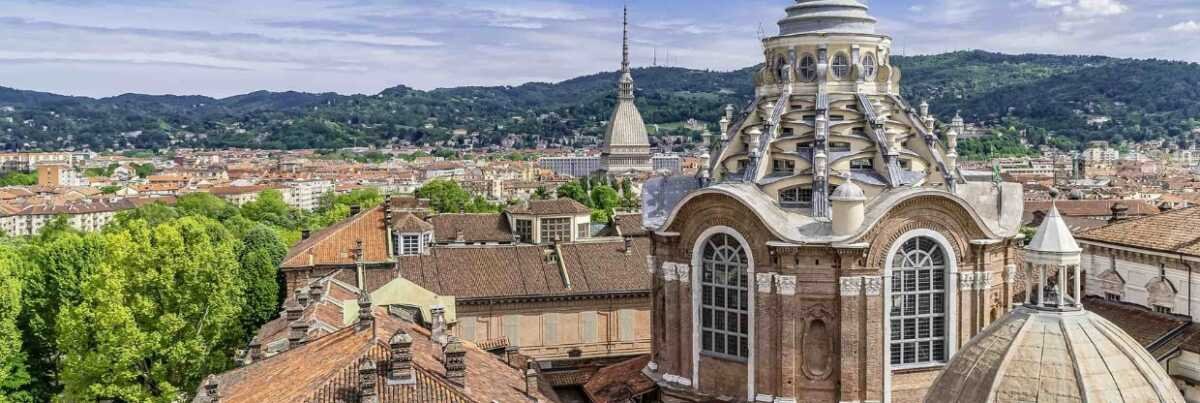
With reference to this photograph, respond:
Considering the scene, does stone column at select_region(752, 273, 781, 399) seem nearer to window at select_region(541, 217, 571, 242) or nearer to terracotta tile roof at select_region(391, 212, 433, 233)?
terracotta tile roof at select_region(391, 212, 433, 233)

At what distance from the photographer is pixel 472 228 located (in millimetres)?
70188

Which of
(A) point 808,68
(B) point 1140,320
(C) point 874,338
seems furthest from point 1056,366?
(B) point 1140,320

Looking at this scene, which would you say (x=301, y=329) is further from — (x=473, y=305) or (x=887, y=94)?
(x=887, y=94)

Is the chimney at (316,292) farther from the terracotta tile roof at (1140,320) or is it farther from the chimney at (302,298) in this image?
the terracotta tile roof at (1140,320)

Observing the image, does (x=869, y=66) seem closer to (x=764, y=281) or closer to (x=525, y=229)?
(x=764, y=281)

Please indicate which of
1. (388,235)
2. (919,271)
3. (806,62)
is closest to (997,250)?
(919,271)

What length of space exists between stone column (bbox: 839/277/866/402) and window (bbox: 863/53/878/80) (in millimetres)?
7754

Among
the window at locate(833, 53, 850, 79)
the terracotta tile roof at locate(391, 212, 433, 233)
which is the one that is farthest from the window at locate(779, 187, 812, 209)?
the terracotta tile roof at locate(391, 212, 433, 233)

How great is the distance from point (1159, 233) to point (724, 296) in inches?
632

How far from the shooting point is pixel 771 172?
34.7 meters

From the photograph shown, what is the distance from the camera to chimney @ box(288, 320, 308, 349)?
1431 inches

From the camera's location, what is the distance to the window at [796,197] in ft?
110

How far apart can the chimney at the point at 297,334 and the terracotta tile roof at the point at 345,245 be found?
20.1m

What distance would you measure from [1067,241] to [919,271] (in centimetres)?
1105
